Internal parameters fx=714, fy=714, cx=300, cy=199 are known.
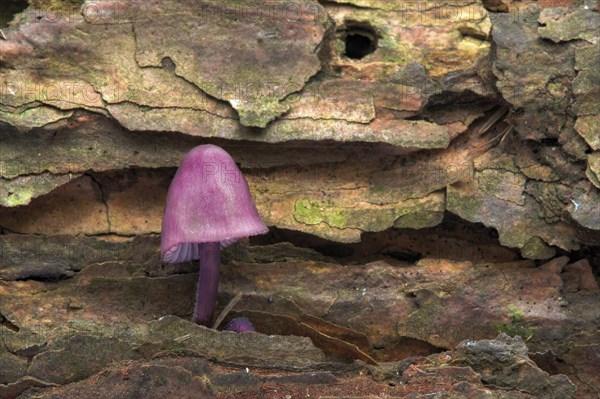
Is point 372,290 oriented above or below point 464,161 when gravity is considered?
below

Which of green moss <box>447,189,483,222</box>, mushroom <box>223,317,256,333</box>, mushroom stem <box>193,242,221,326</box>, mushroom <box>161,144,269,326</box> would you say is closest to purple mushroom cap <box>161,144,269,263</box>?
mushroom <box>161,144,269,326</box>

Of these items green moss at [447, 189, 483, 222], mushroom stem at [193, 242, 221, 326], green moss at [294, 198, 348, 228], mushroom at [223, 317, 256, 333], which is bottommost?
mushroom at [223, 317, 256, 333]

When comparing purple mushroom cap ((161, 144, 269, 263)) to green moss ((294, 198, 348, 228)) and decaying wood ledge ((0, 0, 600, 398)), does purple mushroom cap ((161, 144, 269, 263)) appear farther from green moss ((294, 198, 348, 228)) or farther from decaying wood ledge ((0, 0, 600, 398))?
green moss ((294, 198, 348, 228))

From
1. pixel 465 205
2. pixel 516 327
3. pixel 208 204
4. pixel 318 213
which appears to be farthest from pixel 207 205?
pixel 516 327

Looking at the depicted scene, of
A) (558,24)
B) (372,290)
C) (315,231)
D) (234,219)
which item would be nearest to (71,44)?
(234,219)

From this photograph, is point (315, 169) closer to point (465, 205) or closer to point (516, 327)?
point (465, 205)

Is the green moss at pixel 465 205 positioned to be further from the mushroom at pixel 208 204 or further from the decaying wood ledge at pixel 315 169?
the mushroom at pixel 208 204

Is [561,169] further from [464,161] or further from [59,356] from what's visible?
[59,356]
